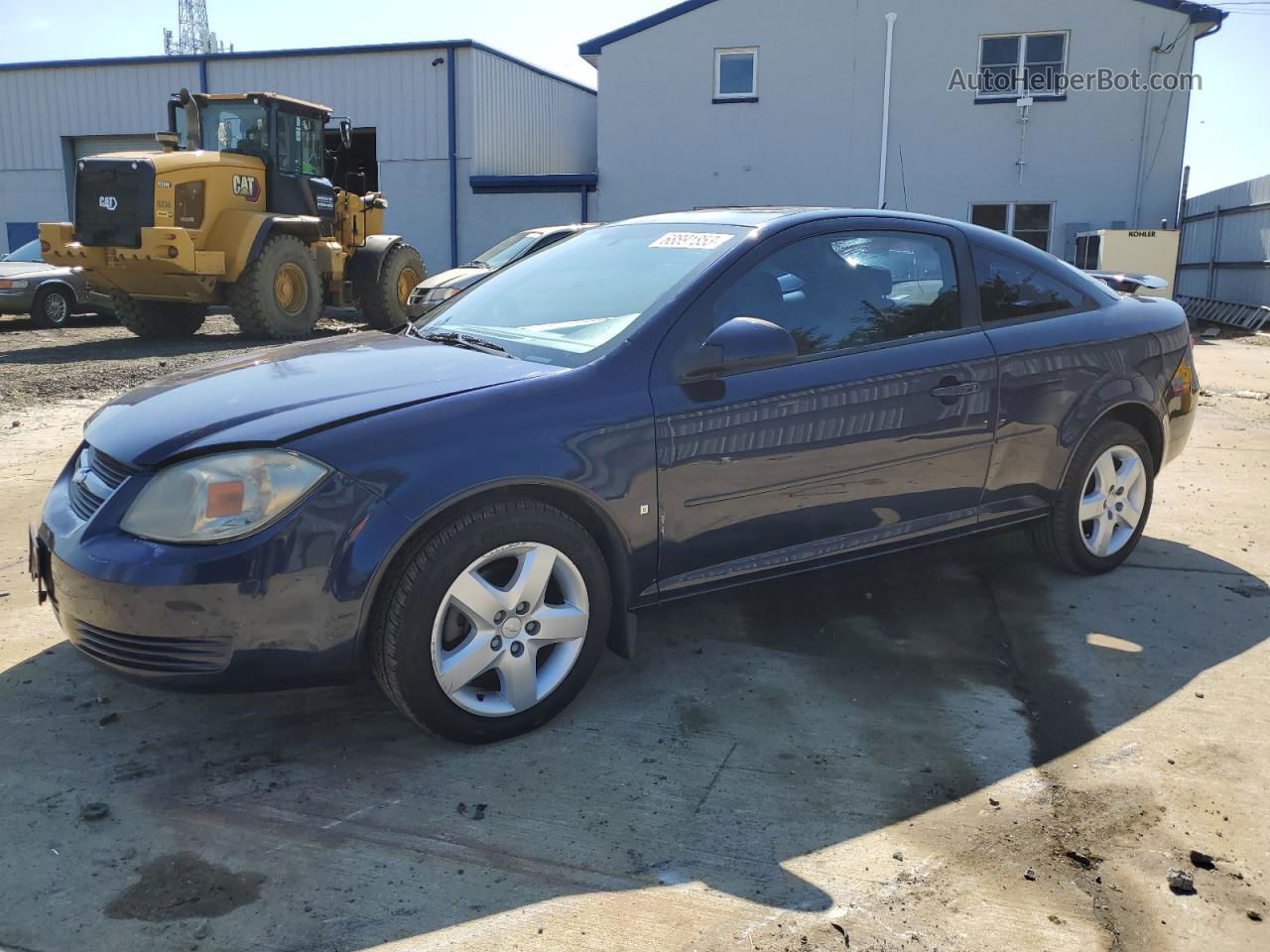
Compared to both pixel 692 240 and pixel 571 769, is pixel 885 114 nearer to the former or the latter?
pixel 692 240

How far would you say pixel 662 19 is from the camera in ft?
67.1

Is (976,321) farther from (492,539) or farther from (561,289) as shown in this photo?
(492,539)

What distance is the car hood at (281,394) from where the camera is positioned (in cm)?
291

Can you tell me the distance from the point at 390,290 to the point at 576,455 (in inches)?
516

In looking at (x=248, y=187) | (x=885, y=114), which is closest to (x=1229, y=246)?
(x=885, y=114)

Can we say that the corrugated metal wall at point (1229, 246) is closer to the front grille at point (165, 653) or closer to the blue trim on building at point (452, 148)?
the blue trim on building at point (452, 148)

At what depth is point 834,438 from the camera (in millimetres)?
3596

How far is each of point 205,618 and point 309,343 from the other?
60.8 inches

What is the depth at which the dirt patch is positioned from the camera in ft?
7.79

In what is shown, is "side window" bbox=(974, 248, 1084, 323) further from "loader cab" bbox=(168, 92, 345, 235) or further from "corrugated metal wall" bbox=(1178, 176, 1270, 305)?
"corrugated metal wall" bbox=(1178, 176, 1270, 305)

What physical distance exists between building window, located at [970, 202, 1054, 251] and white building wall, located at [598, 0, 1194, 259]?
152mm

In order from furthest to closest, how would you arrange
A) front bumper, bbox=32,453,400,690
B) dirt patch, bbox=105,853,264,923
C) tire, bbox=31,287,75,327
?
tire, bbox=31,287,75,327 → front bumper, bbox=32,453,400,690 → dirt patch, bbox=105,853,264,923

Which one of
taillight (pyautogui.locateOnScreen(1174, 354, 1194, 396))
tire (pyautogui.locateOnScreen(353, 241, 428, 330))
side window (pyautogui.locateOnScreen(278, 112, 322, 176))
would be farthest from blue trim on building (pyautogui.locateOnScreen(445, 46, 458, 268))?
taillight (pyautogui.locateOnScreen(1174, 354, 1194, 396))

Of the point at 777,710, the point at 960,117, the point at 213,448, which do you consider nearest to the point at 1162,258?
the point at 960,117
